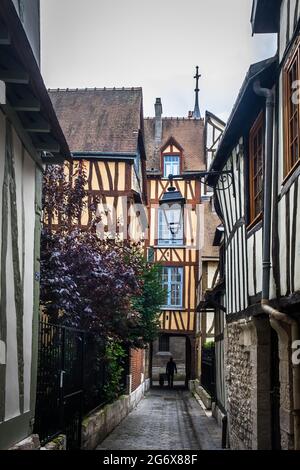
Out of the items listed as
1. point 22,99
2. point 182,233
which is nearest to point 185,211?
point 182,233

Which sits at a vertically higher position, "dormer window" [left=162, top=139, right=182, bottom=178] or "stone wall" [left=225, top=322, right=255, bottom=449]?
"dormer window" [left=162, top=139, right=182, bottom=178]

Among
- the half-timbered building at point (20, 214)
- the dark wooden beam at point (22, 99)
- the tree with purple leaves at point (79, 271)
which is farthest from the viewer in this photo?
the tree with purple leaves at point (79, 271)

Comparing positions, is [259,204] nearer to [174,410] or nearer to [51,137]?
[51,137]

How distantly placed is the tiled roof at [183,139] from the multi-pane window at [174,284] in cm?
451

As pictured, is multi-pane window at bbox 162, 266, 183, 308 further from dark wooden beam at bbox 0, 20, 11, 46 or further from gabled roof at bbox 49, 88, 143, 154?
dark wooden beam at bbox 0, 20, 11, 46

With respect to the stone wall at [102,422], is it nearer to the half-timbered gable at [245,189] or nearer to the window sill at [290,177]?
the half-timbered gable at [245,189]

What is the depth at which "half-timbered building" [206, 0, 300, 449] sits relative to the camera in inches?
215

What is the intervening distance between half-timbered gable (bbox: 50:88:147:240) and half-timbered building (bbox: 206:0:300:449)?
6.99 metres

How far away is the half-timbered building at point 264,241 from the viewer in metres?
5.47

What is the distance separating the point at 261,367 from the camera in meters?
6.98

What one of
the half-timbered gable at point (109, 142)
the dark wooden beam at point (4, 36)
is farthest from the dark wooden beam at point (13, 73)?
the half-timbered gable at point (109, 142)

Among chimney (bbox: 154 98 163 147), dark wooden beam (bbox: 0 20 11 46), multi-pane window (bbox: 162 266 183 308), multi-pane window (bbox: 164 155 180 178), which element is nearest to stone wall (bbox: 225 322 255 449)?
dark wooden beam (bbox: 0 20 11 46)

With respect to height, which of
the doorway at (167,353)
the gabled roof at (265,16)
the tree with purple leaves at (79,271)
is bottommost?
the doorway at (167,353)

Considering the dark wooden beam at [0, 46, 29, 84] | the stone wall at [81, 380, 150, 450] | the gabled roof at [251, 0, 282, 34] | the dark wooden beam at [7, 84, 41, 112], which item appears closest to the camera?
the dark wooden beam at [0, 46, 29, 84]
